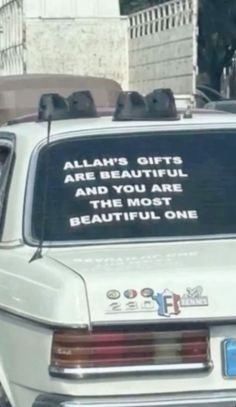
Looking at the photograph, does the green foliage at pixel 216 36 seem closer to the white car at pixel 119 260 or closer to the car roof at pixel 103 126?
the car roof at pixel 103 126

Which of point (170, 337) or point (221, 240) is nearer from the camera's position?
point (170, 337)

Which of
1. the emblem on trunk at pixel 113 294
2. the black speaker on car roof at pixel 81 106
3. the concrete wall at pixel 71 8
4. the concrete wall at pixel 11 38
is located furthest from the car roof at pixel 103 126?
the concrete wall at pixel 11 38

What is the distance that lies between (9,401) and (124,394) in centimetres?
52

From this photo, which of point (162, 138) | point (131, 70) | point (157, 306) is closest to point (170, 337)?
point (157, 306)

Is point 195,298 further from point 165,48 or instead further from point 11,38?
point 11,38

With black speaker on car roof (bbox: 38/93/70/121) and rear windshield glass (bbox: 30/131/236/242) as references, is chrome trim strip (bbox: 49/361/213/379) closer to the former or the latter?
rear windshield glass (bbox: 30/131/236/242)

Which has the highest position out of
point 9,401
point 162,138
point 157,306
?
point 162,138

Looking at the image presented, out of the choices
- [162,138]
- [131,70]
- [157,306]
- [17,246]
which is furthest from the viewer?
[131,70]

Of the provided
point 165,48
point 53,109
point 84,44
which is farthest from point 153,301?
point 84,44

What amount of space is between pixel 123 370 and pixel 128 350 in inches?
2.7

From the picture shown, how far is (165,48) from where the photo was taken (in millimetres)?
16016

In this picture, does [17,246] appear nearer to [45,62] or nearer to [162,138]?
[162,138]

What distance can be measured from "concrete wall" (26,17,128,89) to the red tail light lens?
12.6 metres

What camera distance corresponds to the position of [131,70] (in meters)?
17.2
